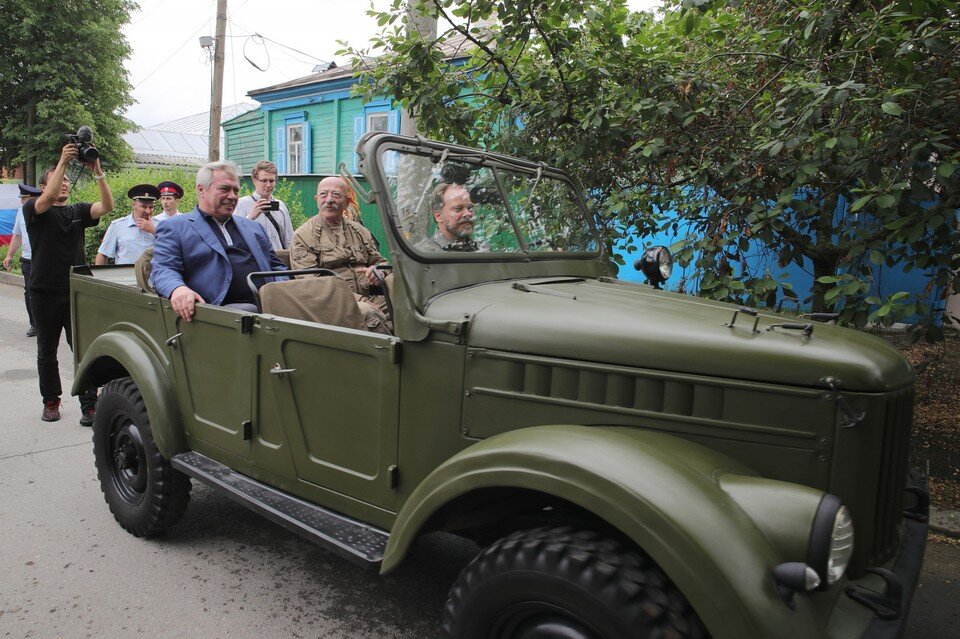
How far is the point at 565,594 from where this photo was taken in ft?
5.63

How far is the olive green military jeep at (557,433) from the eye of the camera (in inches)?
65.0

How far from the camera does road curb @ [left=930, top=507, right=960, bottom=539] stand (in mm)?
3461

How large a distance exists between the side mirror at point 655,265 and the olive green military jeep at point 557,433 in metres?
0.01

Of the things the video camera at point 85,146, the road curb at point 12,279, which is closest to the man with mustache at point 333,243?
the video camera at point 85,146

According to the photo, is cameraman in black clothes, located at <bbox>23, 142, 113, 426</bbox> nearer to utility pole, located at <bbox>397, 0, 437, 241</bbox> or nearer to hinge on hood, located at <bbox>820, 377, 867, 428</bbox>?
utility pole, located at <bbox>397, 0, 437, 241</bbox>

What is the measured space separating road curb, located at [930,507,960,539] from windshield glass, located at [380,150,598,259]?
234cm

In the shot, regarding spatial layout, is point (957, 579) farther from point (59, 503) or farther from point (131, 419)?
point (59, 503)

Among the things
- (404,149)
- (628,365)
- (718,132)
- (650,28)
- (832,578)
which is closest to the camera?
(832,578)

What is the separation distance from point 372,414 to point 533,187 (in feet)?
4.06

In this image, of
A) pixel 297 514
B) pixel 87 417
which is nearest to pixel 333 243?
pixel 87 417

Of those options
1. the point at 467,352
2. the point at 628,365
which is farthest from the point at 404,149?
the point at 628,365

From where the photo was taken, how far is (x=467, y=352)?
2.22m

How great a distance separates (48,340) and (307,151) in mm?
12946

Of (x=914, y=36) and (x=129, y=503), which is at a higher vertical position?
(x=914, y=36)
